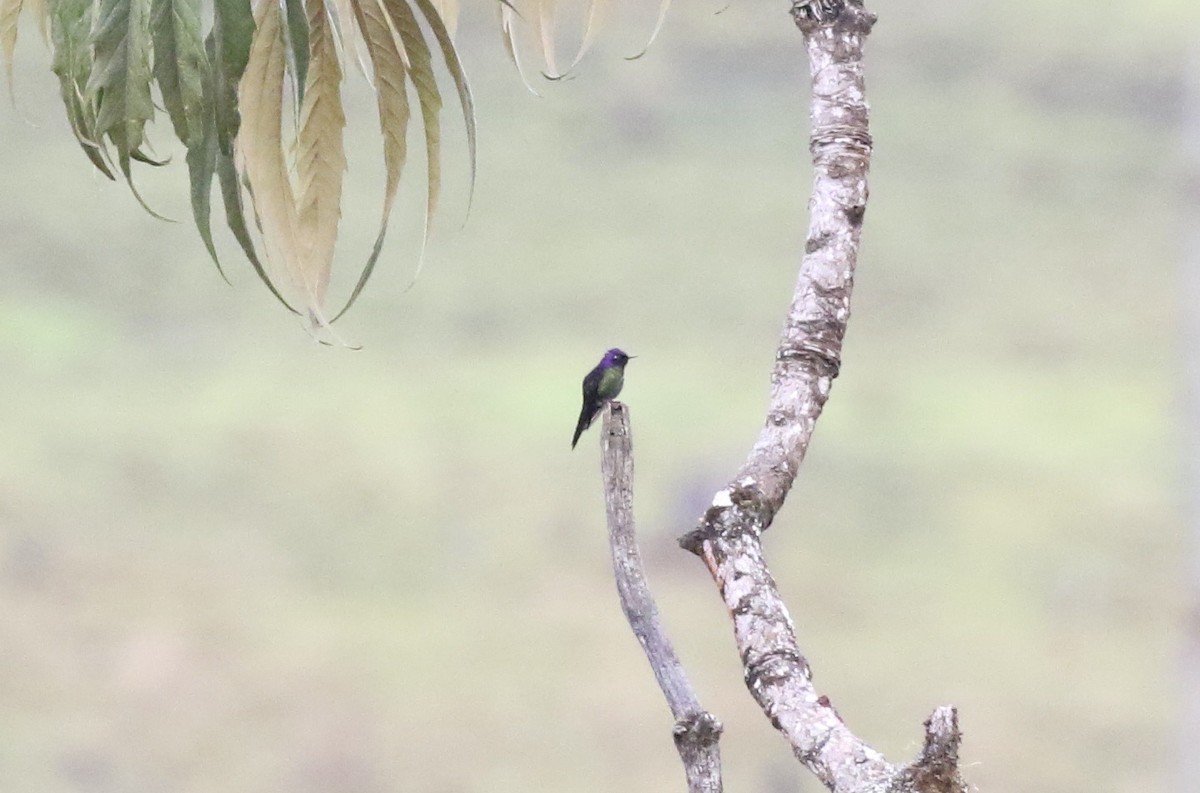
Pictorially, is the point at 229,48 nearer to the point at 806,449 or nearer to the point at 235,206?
the point at 235,206

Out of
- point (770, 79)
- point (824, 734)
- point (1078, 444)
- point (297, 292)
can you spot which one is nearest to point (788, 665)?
point (824, 734)

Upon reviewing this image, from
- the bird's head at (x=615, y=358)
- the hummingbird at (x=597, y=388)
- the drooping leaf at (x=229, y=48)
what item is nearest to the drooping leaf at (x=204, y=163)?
the drooping leaf at (x=229, y=48)

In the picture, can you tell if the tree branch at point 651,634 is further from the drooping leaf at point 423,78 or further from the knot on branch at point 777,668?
the drooping leaf at point 423,78

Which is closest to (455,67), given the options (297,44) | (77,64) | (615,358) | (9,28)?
(297,44)

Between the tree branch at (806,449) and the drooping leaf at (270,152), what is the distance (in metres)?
0.30

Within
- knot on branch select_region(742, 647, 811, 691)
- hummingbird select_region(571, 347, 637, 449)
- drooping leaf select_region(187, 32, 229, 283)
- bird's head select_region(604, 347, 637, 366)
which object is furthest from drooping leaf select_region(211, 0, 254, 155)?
bird's head select_region(604, 347, 637, 366)

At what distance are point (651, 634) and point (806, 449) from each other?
14 cm

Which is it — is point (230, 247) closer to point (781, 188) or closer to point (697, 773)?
point (781, 188)

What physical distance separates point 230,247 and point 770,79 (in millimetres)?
A: 2852

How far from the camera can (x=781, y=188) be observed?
7508mm

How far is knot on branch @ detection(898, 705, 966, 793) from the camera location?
639mm

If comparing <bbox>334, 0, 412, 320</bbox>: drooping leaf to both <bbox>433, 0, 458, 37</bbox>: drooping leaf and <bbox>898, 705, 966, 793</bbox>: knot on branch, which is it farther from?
<bbox>898, 705, 966, 793</bbox>: knot on branch

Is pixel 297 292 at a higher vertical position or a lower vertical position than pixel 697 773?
higher

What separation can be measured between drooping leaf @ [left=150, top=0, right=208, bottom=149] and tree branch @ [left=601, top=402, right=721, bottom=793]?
1.02 feet
